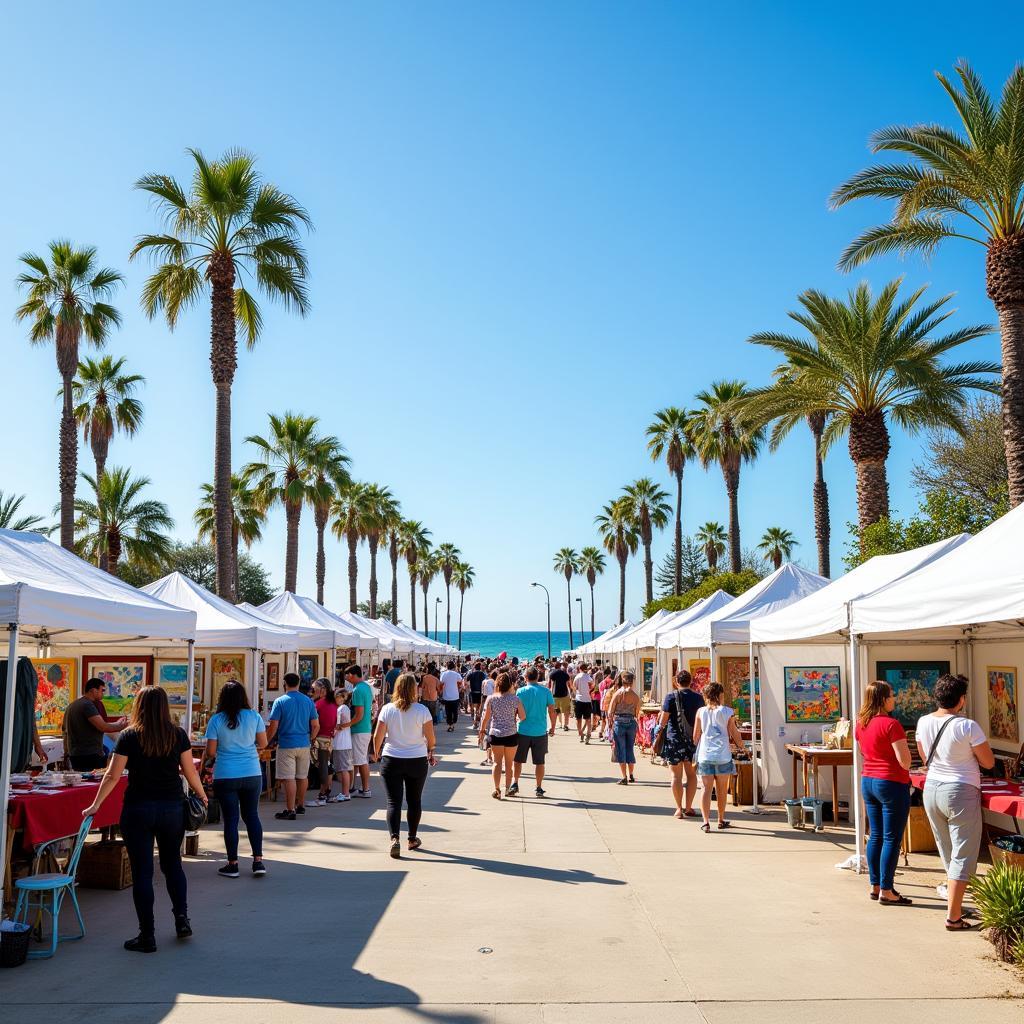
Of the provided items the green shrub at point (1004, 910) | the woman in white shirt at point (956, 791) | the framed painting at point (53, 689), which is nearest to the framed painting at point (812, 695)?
the woman in white shirt at point (956, 791)

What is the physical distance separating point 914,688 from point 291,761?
7.93 metres

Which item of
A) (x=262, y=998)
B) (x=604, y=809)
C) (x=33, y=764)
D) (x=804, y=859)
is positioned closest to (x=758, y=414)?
(x=604, y=809)

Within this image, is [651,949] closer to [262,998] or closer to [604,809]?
[262,998]

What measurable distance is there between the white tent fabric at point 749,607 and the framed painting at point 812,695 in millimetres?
1041

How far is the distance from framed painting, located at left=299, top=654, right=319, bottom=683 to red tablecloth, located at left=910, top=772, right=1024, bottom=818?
16.8m

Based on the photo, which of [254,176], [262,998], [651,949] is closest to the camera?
[262,998]

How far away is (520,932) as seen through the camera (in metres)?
7.27

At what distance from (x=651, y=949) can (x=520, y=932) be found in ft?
3.31

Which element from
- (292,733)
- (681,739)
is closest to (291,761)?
(292,733)

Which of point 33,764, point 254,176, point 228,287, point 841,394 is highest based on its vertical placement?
point 254,176

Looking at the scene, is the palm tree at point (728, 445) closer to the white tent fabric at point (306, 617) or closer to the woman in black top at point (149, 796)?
the white tent fabric at point (306, 617)

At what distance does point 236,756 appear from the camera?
8.97 meters

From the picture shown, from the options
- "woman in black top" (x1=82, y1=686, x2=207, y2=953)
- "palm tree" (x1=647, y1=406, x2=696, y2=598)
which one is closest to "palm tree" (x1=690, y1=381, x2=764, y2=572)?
"palm tree" (x1=647, y1=406, x2=696, y2=598)

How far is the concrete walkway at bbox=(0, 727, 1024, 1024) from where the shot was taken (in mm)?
5664
